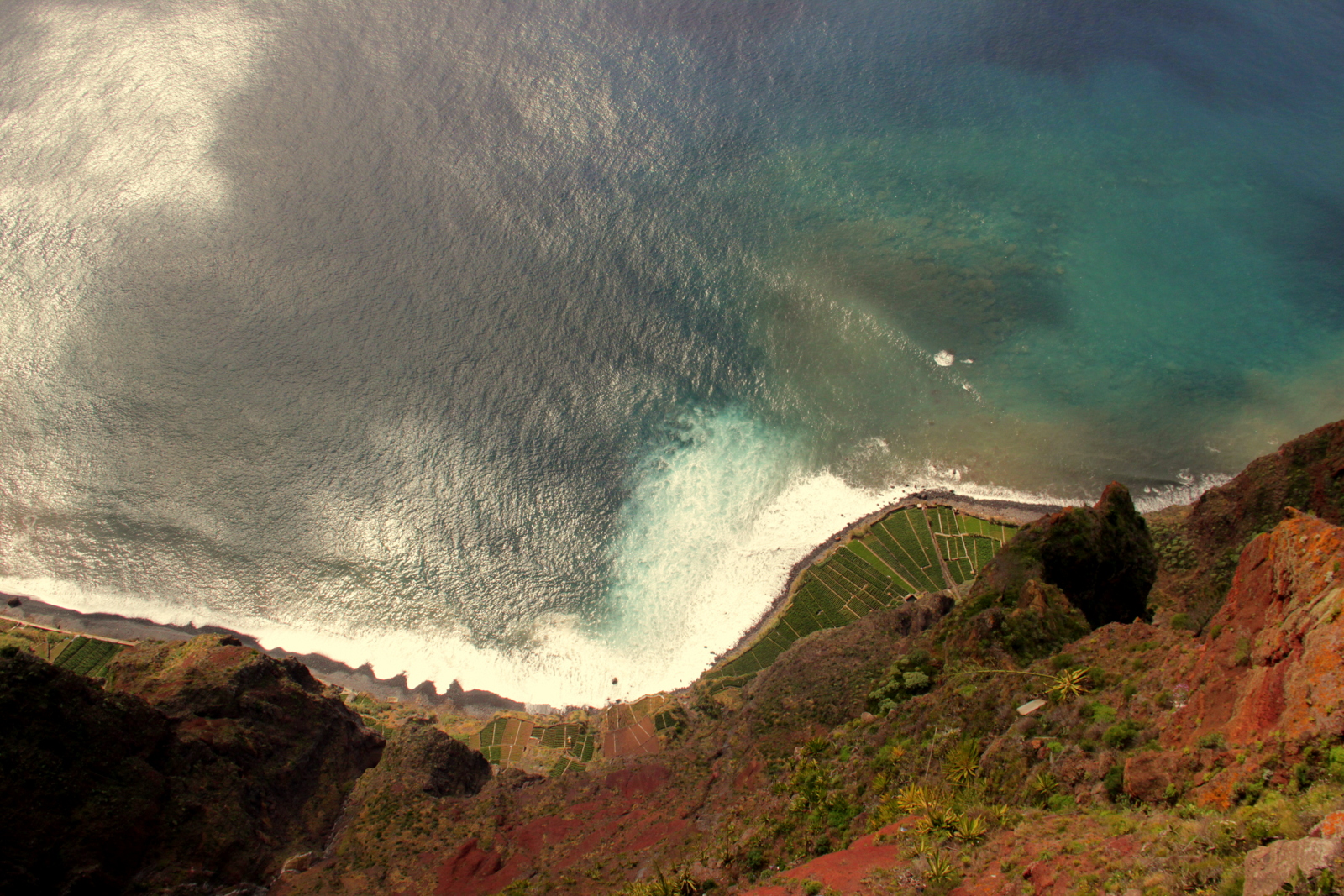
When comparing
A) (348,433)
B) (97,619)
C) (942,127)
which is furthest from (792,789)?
(942,127)

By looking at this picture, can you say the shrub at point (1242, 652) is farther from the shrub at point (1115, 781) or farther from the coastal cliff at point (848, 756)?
the shrub at point (1115, 781)

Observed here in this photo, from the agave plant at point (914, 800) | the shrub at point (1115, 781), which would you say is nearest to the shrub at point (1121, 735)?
the shrub at point (1115, 781)

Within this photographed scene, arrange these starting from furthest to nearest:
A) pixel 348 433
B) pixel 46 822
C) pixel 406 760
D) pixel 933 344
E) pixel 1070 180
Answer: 1. pixel 1070 180
2. pixel 933 344
3. pixel 348 433
4. pixel 406 760
5. pixel 46 822

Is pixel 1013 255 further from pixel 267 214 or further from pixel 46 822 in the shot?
pixel 46 822

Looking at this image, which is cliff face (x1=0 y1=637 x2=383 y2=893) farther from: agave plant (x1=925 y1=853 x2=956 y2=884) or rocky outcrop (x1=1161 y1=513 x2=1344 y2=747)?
rocky outcrop (x1=1161 y1=513 x2=1344 y2=747)

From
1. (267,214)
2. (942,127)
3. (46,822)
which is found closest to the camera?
(46,822)

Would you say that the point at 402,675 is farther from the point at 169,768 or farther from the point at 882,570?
the point at 882,570
